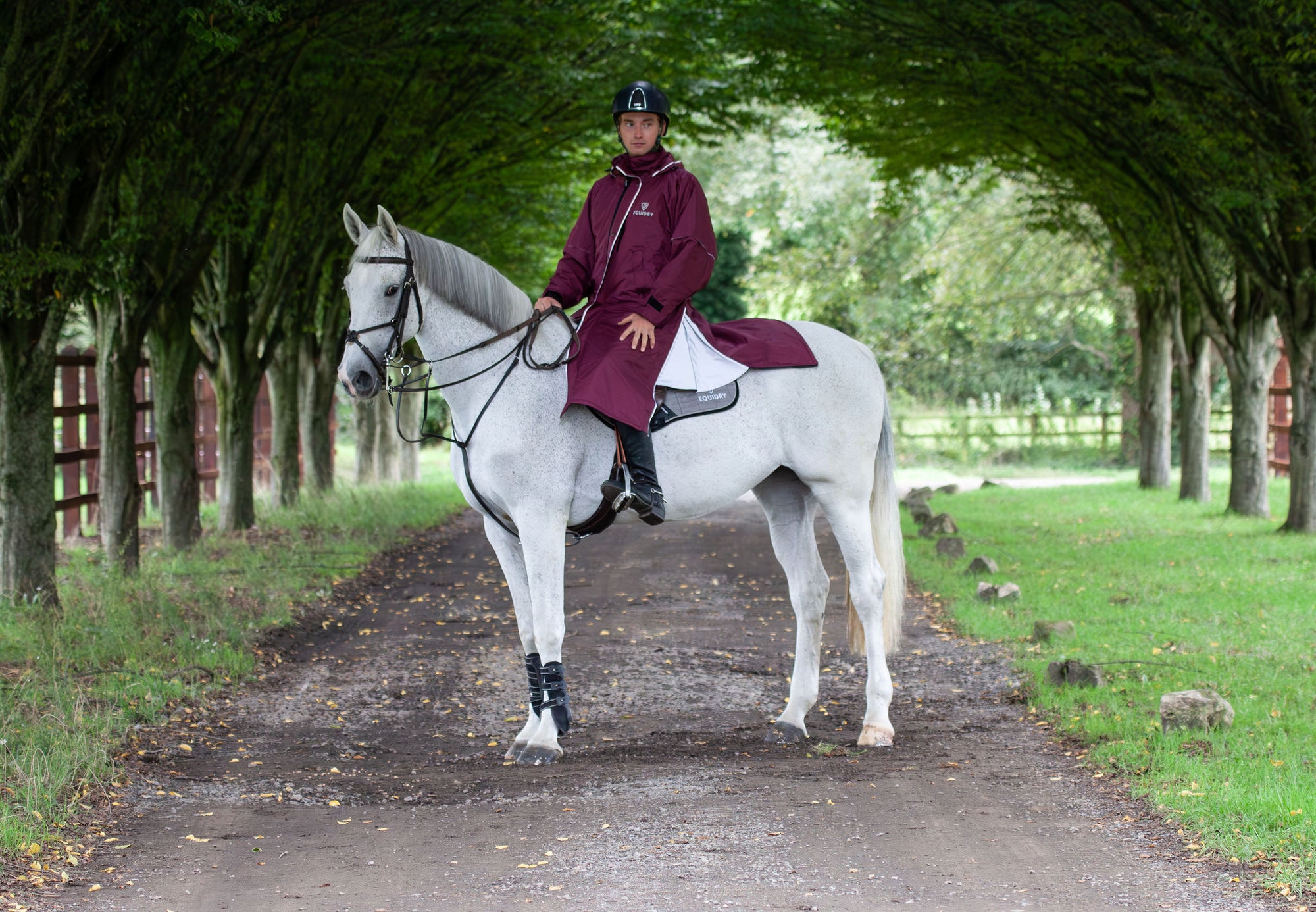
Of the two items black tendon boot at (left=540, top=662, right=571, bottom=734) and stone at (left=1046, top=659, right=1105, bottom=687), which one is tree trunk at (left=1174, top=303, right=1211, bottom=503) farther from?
black tendon boot at (left=540, top=662, right=571, bottom=734)

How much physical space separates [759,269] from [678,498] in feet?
91.7

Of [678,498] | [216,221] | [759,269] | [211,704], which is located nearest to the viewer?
[678,498]

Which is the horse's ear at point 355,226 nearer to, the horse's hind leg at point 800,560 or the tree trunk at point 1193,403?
the horse's hind leg at point 800,560

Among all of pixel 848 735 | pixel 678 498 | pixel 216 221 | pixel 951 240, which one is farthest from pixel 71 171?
pixel 951 240

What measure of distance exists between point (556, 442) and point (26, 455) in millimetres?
5008

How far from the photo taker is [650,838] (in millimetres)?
4715

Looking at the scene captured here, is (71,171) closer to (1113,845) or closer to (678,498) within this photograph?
(678,498)

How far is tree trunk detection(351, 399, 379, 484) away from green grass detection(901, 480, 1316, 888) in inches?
450

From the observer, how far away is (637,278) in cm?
607

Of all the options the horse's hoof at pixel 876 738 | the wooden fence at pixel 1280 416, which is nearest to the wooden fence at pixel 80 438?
the horse's hoof at pixel 876 738

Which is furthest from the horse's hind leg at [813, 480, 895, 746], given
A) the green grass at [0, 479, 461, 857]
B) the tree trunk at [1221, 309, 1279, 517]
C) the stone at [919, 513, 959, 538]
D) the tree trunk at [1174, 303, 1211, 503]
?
the tree trunk at [1174, 303, 1211, 503]

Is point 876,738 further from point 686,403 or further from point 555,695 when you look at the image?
point 686,403

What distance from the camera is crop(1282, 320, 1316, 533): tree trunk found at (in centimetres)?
1375

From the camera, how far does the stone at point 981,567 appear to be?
11539mm
